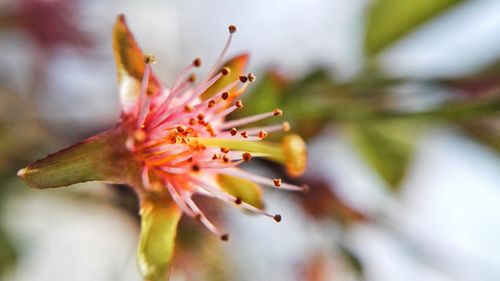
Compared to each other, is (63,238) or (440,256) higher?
(440,256)

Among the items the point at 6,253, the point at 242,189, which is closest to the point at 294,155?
the point at 242,189

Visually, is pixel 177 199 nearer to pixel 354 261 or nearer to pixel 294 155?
pixel 294 155

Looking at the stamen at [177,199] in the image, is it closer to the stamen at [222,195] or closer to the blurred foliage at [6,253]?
the stamen at [222,195]

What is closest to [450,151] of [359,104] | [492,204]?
→ [492,204]

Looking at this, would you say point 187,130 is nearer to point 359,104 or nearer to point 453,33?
point 359,104

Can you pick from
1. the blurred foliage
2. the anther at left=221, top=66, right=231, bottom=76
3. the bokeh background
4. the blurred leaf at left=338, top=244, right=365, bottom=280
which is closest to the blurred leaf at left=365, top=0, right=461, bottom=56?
the bokeh background

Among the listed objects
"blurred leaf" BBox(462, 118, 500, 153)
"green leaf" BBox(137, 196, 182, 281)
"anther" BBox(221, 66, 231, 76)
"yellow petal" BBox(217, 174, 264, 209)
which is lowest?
"green leaf" BBox(137, 196, 182, 281)

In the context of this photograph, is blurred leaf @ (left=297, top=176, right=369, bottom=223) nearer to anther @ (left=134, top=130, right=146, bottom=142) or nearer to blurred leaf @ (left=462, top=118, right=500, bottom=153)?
blurred leaf @ (left=462, top=118, right=500, bottom=153)
